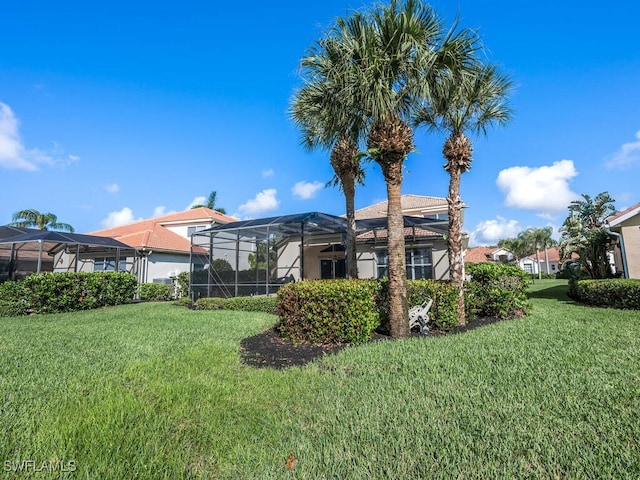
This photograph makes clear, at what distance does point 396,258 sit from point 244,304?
7.30m

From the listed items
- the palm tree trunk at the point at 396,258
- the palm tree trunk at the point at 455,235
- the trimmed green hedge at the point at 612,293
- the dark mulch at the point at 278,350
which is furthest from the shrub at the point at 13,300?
the trimmed green hedge at the point at 612,293

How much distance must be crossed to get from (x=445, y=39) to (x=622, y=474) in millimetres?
7641

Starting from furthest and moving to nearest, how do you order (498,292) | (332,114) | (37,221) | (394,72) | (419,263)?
(37,221), (419,263), (498,292), (332,114), (394,72)

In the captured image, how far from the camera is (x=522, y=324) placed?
23.8 ft

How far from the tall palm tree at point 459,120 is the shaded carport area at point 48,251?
15705 millimetres

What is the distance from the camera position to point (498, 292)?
8594 millimetres

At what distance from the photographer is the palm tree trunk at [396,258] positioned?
6480 millimetres

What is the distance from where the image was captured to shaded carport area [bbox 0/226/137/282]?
15.4 m

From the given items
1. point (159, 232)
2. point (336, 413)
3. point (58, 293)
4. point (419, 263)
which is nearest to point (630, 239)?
point (419, 263)

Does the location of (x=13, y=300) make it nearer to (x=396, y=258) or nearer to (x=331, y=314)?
(x=331, y=314)

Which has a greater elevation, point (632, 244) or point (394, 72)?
point (394, 72)

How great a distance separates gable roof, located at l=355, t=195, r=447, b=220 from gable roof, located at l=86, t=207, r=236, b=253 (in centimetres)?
1274

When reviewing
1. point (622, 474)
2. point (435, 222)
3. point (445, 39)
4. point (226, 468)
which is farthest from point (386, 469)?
point (435, 222)

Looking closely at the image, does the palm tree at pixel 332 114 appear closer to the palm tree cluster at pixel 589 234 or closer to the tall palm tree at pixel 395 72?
the tall palm tree at pixel 395 72
